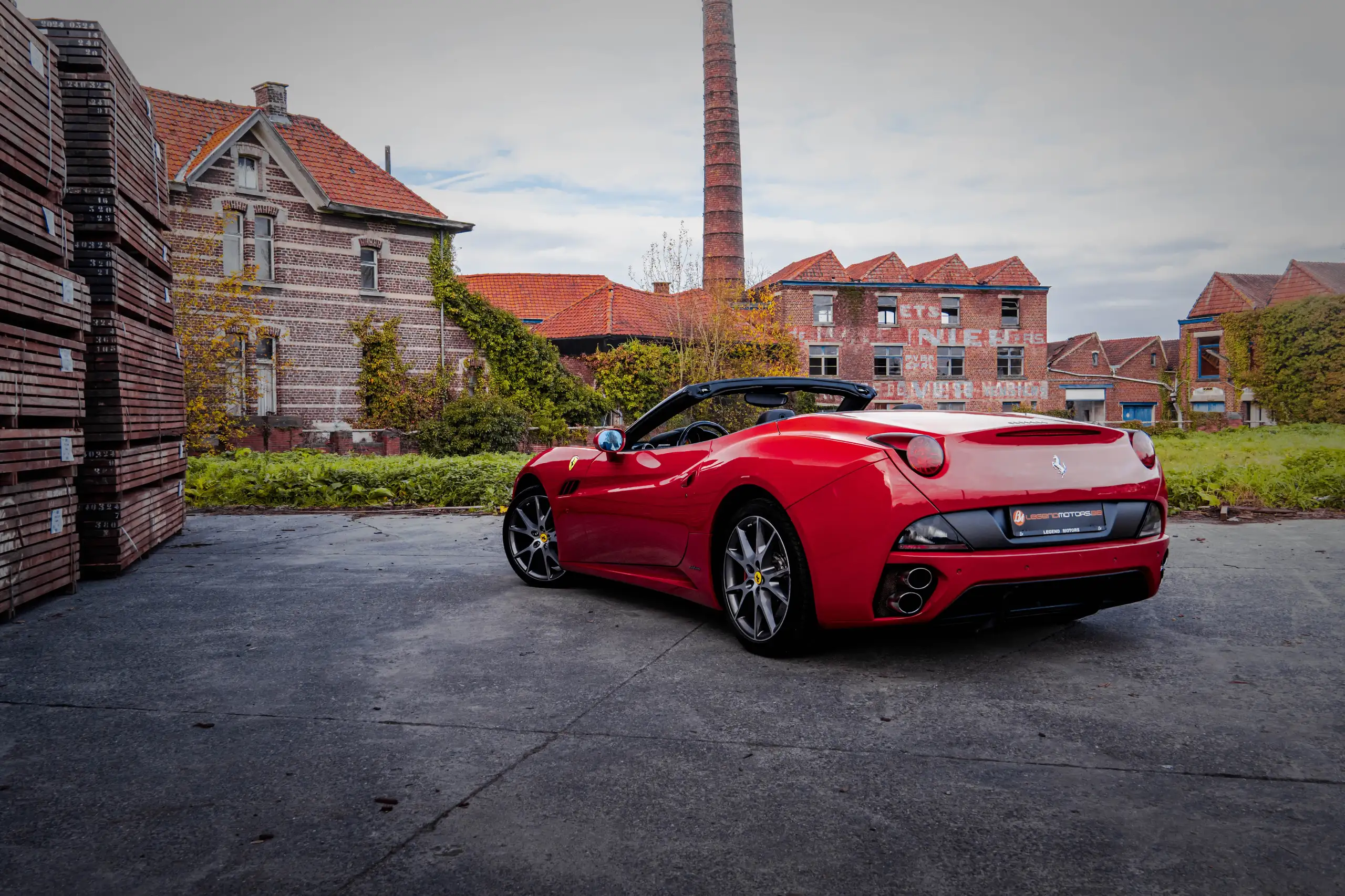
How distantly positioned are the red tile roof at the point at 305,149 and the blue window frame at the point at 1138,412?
5823 centimetres

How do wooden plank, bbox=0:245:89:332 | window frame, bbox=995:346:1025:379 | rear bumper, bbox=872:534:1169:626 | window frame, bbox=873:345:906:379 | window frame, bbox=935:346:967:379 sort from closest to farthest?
rear bumper, bbox=872:534:1169:626
wooden plank, bbox=0:245:89:332
window frame, bbox=873:345:906:379
window frame, bbox=935:346:967:379
window frame, bbox=995:346:1025:379

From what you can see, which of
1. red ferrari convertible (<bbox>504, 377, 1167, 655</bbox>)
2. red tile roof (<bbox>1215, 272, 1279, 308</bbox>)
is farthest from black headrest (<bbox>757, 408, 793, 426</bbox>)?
red tile roof (<bbox>1215, 272, 1279, 308</bbox>)

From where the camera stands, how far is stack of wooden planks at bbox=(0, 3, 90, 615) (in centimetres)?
569

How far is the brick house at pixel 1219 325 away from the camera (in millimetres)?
52406

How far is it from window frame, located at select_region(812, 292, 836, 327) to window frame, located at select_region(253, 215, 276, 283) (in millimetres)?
31519

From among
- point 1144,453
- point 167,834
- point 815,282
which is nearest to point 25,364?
point 167,834

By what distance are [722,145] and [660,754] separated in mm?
44284

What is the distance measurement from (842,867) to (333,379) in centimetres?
2882

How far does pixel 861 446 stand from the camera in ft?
13.5

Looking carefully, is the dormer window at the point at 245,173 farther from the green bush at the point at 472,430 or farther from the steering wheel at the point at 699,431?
the steering wheel at the point at 699,431

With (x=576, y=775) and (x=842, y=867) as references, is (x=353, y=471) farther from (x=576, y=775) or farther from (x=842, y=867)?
(x=842, y=867)

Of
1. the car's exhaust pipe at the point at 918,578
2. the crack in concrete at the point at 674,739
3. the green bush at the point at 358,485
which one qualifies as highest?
the car's exhaust pipe at the point at 918,578

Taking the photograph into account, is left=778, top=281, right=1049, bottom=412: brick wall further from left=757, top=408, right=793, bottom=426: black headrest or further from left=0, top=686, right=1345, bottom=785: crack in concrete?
left=0, top=686, right=1345, bottom=785: crack in concrete

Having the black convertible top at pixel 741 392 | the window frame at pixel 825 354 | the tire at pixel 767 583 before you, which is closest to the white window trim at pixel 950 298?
the window frame at pixel 825 354
